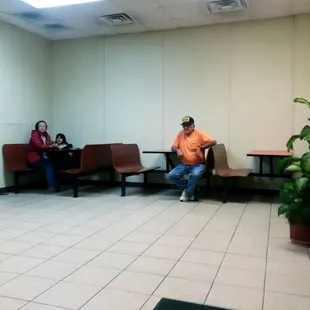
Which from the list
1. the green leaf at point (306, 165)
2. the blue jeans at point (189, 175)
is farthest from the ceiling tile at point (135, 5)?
the green leaf at point (306, 165)

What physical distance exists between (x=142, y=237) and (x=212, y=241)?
2.27 feet

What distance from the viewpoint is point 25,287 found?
7.51 feet

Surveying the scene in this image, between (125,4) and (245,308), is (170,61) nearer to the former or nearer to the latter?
(125,4)

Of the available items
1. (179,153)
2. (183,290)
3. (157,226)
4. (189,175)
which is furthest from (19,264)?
(179,153)

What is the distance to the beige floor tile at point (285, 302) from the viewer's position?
2.02 m

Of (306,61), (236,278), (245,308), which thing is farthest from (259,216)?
(306,61)

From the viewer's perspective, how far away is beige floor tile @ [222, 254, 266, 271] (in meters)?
2.66

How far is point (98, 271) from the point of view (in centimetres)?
257

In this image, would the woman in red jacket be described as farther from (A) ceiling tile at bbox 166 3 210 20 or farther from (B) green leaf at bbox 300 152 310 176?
(B) green leaf at bbox 300 152 310 176

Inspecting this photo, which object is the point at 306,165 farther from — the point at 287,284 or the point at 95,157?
the point at 95,157

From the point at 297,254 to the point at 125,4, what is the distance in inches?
163

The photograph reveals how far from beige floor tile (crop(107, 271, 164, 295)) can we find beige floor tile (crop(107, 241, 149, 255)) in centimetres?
48

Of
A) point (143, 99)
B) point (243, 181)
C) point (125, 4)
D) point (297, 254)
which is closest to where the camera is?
point (297, 254)

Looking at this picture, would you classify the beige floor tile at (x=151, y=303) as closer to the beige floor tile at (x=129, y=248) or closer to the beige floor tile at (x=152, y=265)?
the beige floor tile at (x=152, y=265)
